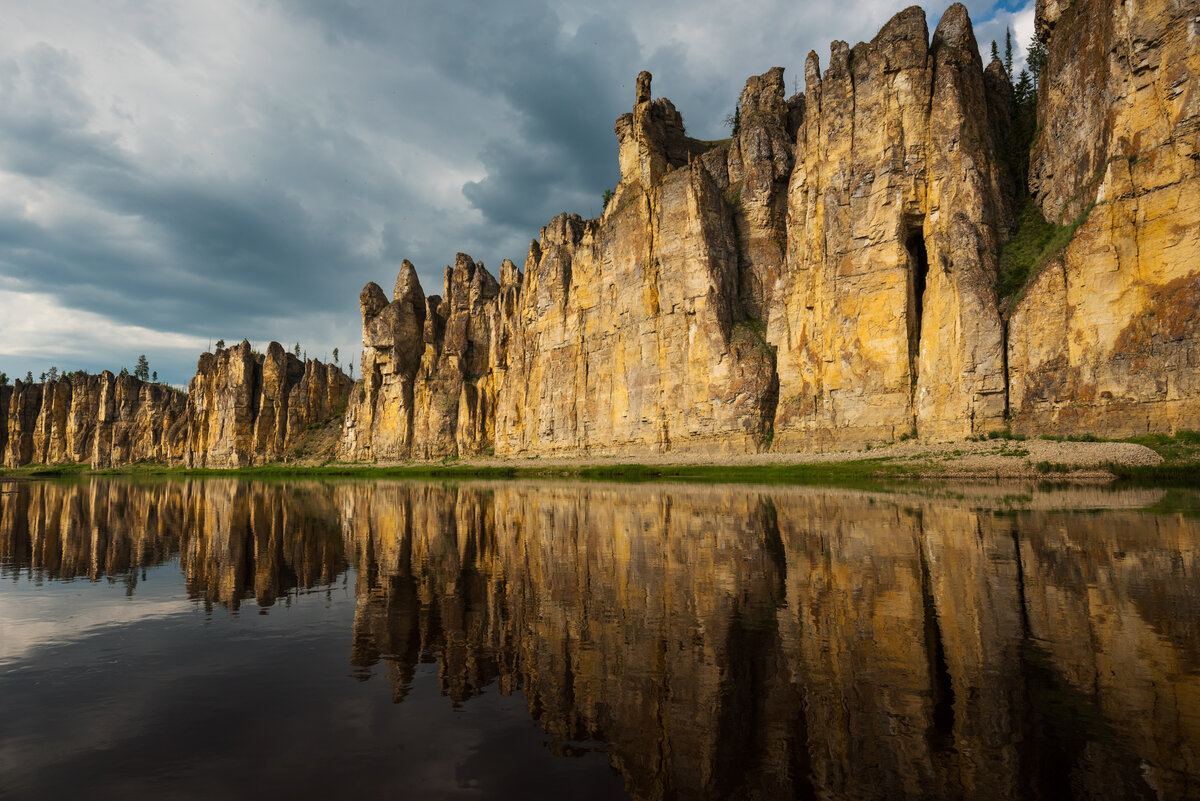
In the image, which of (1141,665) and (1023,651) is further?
(1023,651)

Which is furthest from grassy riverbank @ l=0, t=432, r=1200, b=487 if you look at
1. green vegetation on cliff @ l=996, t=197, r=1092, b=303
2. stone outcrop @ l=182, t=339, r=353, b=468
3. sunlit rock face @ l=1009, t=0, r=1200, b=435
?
stone outcrop @ l=182, t=339, r=353, b=468

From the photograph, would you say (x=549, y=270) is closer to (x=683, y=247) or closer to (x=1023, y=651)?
(x=683, y=247)

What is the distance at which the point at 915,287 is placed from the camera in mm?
57062

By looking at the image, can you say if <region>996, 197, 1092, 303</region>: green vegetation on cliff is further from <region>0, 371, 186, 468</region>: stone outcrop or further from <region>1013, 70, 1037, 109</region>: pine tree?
<region>0, 371, 186, 468</region>: stone outcrop

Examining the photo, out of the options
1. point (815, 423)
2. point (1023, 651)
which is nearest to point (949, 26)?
point (815, 423)

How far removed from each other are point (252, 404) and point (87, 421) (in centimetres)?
6048

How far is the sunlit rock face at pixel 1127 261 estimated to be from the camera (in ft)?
124

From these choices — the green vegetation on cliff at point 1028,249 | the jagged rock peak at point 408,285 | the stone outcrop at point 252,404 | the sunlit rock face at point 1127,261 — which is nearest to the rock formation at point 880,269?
the sunlit rock face at point 1127,261

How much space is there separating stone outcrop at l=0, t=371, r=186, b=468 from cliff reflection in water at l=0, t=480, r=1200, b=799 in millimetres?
165332

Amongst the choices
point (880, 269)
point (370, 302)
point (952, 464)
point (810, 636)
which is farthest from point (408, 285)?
point (810, 636)

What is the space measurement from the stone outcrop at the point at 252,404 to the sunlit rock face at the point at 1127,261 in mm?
130934

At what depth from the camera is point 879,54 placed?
2330 inches

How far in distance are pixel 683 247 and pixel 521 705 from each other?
2743 inches

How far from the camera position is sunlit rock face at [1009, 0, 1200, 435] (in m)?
37.8
